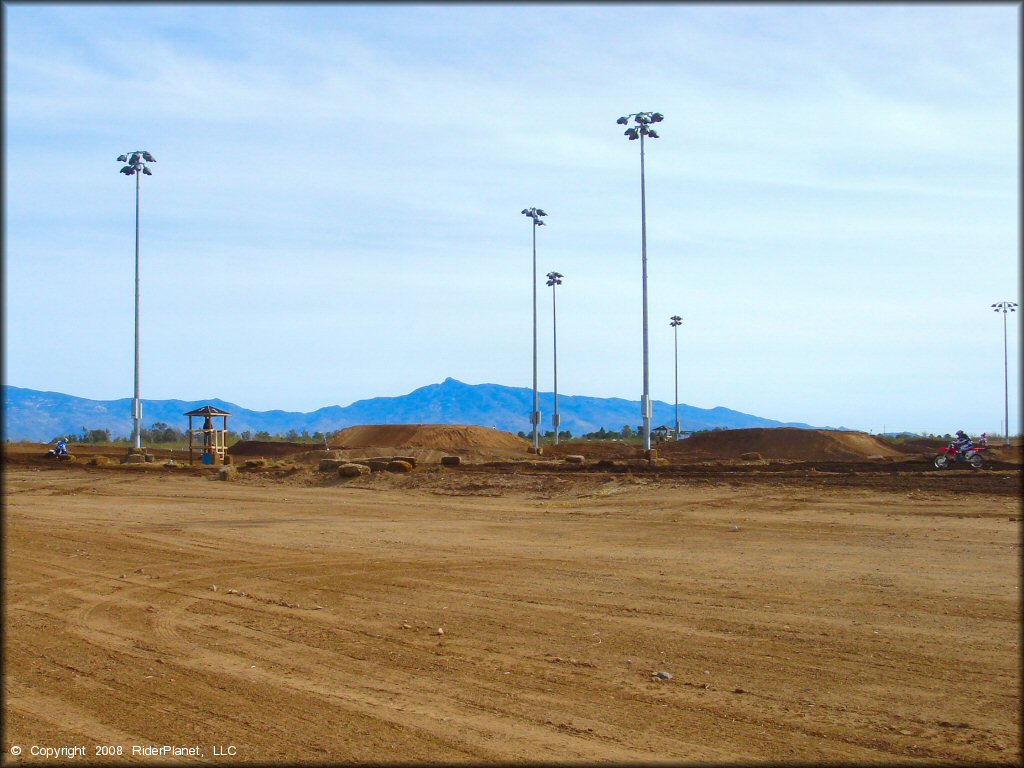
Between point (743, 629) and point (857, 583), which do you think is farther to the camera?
point (857, 583)

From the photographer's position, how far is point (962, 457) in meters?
27.4

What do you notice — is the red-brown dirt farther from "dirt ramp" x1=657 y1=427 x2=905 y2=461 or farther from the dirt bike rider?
the dirt bike rider

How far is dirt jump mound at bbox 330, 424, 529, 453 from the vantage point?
5422 centimetres

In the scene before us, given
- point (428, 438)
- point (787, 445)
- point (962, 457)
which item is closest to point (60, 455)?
point (428, 438)

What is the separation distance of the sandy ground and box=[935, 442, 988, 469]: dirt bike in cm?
645

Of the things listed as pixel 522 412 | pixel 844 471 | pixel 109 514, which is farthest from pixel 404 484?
pixel 522 412

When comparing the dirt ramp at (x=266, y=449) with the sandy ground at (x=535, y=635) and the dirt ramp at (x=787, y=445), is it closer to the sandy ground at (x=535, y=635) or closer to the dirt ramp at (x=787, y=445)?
the dirt ramp at (x=787, y=445)

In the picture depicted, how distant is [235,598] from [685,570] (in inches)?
243

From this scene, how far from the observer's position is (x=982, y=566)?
1373cm

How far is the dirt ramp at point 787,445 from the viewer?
51312mm

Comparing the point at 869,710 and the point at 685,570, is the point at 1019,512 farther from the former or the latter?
the point at 869,710

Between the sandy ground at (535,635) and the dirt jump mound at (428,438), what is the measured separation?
108 feet

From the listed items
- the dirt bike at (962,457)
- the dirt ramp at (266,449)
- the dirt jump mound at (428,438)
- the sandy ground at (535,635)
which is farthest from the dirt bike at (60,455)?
the dirt bike at (962,457)

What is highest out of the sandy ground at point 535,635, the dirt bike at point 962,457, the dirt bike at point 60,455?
the dirt bike at point 962,457
